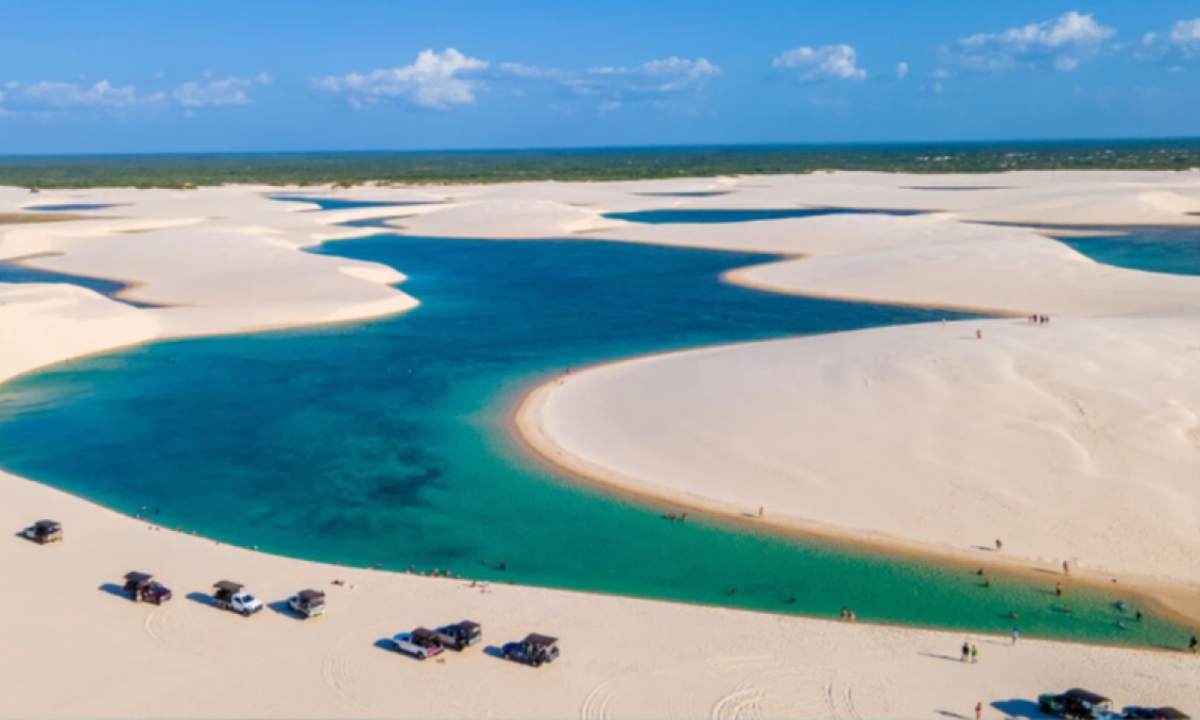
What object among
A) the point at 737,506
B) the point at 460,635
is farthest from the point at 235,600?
the point at 737,506

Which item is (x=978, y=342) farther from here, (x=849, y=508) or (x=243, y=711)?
(x=243, y=711)

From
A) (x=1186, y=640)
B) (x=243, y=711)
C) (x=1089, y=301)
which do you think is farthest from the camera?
(x=1089, y=301)

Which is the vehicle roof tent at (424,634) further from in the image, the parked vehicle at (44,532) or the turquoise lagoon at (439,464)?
the parked vehicle at (44,532)

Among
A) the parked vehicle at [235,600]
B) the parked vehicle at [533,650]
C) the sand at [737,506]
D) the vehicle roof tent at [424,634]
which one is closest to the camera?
the sand at [737,506]

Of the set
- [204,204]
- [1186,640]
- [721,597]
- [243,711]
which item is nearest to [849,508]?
[721,597]

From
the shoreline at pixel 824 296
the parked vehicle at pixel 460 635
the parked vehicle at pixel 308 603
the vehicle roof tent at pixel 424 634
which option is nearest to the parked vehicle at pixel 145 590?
the parked vehicle at pixel 308 603
